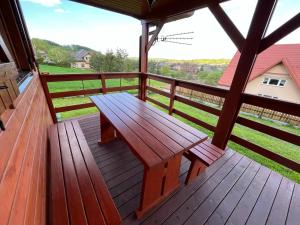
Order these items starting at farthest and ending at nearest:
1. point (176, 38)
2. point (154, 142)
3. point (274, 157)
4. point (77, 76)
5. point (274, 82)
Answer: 1. point (274, 82)
2. point (176, 38)
3. point (77, 76)
4. point (274, 157)
5. point (154, 142)

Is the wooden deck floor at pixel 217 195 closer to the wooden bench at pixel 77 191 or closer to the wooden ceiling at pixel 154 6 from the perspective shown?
the wooden bench at pixel 77 191

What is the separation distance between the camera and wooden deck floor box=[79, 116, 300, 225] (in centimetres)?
134

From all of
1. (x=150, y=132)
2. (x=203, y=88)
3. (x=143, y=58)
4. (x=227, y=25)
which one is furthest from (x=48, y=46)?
(x=150, y=132)

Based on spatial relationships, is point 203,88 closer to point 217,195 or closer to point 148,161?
point 217,195

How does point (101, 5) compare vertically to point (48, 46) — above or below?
above

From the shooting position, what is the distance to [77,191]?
3.28ft

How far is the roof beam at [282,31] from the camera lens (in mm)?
1369

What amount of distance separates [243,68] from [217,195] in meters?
1.63

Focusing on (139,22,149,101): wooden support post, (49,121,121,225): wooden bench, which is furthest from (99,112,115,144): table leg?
(139,22,149,101): wooden support post

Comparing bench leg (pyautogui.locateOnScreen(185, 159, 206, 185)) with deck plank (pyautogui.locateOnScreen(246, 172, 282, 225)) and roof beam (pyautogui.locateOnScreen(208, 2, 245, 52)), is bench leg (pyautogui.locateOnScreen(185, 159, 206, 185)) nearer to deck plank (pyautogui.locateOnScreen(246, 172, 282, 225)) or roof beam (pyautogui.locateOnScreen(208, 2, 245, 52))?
deck plank (pyautogui.locateOnScreen(246, 172, 282, 225))

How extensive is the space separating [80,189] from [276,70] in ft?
32.5

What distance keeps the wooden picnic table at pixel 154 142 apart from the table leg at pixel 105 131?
17.0 inches

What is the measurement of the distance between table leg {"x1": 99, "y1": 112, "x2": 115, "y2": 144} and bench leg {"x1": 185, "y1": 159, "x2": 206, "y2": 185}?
137 centimetres

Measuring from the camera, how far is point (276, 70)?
23.5 ft
